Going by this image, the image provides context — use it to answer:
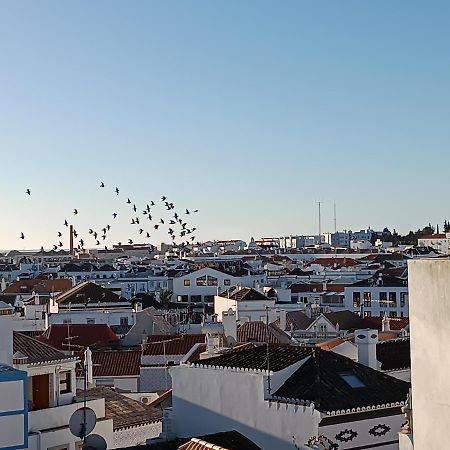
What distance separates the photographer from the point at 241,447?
14039mm

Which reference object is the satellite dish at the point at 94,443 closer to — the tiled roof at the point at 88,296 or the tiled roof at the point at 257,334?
the tiled roof at the point at 257,334

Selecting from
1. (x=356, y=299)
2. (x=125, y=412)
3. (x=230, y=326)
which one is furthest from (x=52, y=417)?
(x=356, y=299)

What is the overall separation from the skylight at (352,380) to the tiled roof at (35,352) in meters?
4.99

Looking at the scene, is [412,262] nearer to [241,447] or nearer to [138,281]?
[241,447]

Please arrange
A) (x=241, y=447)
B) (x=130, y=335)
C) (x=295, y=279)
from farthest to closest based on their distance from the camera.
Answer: (x=295, y=279)
(x=130, y=335)
(x=241, y=447)

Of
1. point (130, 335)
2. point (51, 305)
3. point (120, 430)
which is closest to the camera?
point (120, 430)

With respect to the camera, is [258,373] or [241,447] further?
[258,373]

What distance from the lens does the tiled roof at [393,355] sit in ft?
67.3

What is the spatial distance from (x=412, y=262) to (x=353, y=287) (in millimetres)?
55614

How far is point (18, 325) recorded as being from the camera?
47.8 metres

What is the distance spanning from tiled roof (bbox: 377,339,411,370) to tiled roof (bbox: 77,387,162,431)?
5.35m

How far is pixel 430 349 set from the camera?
419 cm

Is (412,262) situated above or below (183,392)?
above

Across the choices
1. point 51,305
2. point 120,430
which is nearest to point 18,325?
point 51,305
